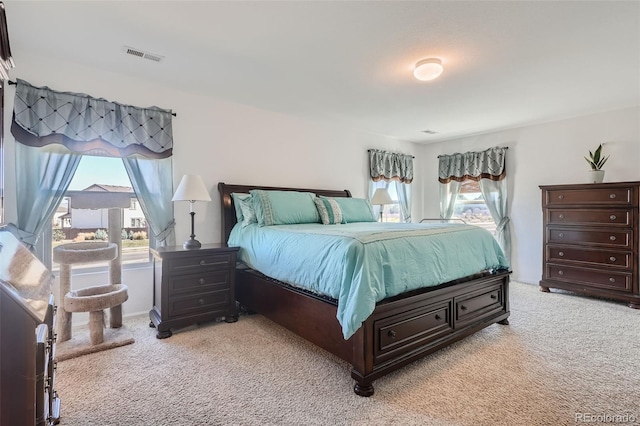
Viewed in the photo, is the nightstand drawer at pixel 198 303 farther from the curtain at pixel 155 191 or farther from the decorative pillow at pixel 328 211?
the decorative pillow at pixel 328 211

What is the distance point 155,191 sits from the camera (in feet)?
10.2

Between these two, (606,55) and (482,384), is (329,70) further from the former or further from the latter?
(482,384)

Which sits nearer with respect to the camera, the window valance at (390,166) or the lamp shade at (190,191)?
the lamp shade at (190,191)

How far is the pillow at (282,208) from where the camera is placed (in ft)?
10.3

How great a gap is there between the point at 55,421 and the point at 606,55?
447 cm

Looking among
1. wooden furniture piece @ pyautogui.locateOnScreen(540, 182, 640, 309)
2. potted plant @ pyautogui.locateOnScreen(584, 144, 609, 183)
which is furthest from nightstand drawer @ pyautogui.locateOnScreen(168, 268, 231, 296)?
potted plant @ pyautogui.locateOnScreen(584, 144, 609, 183)

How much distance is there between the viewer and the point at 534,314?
10.4 ft

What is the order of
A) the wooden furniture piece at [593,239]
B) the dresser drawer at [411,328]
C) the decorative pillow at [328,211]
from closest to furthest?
the dresser drawer at [411,328] < the wooden furniture piece at [593,239] < the decorative pillow at [328,211]

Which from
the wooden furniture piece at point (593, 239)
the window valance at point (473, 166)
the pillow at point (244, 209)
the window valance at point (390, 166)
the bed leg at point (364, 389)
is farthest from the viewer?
the window valance at point (390, 166)

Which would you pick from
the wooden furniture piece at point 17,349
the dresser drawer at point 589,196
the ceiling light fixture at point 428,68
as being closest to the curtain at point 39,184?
the wooden furniture piece at point 17,349

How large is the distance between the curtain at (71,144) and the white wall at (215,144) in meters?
0.10

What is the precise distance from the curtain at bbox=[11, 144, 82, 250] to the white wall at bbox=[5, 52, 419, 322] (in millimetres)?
84

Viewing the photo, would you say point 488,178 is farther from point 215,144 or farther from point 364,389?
point 364,389

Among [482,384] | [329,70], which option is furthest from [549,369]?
[329,70]
